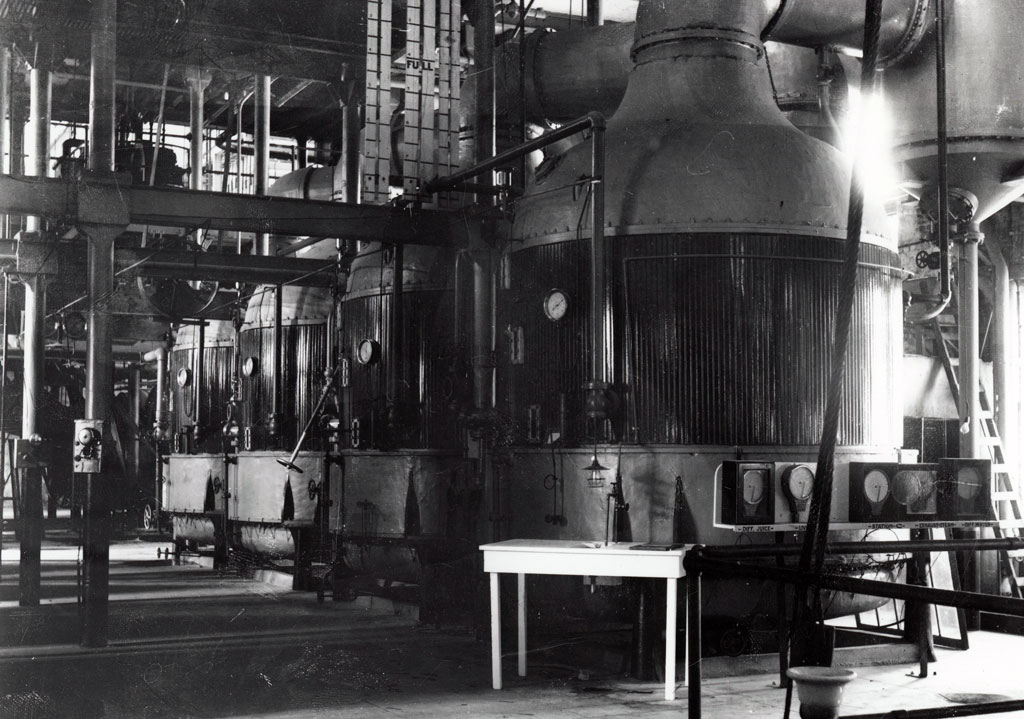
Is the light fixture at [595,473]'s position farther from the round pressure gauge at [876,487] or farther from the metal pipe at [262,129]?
the metal pipe at [262,129]

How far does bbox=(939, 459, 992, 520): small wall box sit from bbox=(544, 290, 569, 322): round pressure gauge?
3453 millimetres

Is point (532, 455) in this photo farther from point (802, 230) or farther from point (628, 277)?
point (802, 230)

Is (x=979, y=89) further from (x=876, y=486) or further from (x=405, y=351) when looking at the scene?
(x=405, y=351)

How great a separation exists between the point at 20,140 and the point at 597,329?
1655 cm

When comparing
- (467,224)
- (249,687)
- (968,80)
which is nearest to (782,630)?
(249,687)

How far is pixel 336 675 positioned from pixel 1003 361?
8.60 m

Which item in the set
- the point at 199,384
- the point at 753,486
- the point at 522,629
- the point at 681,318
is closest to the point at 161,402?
the point at 199,384

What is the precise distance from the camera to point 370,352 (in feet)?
44.7

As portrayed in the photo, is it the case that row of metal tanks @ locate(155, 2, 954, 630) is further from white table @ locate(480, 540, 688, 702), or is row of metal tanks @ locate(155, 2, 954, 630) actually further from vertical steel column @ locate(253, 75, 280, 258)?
vertical steel column @ locate(253, 75, 280, 258)

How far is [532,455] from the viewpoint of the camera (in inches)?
411

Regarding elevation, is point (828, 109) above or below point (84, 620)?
above

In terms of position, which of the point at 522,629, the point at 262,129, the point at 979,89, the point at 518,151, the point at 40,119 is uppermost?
the point at 262,129

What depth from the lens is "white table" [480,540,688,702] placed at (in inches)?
319

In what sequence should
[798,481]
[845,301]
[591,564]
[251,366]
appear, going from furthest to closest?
1. [251,366]
2. [798,481]
3. [591,564]
4. [845,301]
